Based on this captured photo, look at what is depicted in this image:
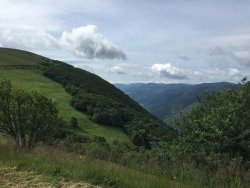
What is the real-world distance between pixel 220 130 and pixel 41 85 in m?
105

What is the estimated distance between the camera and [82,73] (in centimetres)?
16825

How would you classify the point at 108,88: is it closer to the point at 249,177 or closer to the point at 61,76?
the point at 61,76

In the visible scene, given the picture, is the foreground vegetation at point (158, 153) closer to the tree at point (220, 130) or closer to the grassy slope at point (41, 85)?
the tree at point (220, 130)

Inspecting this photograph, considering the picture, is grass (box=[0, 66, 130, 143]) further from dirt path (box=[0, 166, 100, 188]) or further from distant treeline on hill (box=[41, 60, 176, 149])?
dirt path (box=[0, 166, 100, 188])

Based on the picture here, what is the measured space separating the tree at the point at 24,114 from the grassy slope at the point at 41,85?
1379 inches

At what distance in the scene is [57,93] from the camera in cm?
11400

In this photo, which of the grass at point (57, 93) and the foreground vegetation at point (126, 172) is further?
the grass at point (57, 93)

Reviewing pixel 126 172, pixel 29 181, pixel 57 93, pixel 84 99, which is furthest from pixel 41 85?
pixel 29 181

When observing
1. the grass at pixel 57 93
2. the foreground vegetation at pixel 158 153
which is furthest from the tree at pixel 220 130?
the grass at pixel 57 93

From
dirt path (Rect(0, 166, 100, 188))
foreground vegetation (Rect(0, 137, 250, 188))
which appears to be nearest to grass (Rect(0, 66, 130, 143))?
foreground vegetation (Rect(0, 137, 250, 188))

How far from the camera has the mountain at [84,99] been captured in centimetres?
9275

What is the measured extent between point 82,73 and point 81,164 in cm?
16114

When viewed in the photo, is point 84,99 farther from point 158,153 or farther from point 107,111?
point 158,153

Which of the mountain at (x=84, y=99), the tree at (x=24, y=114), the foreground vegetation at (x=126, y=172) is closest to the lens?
the foreground vegetation at (x=126, y=172)
